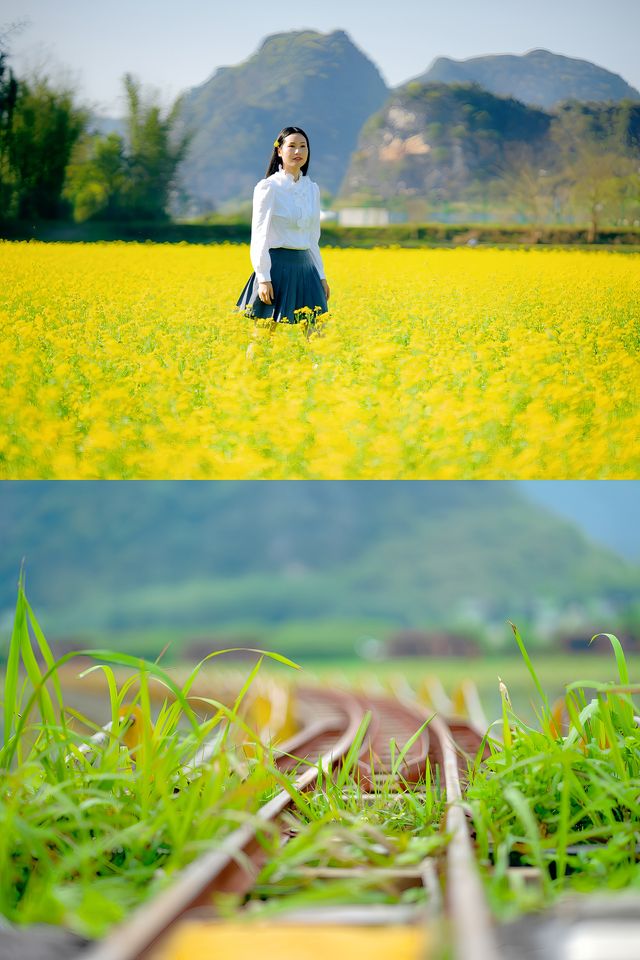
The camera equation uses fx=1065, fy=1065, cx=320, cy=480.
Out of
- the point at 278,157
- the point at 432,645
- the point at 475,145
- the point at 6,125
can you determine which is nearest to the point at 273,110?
the point at 278,157

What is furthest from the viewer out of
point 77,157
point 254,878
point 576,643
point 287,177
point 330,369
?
point 576,643

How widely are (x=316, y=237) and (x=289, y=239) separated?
0.17 m

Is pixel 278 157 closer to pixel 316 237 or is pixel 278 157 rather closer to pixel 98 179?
pixel 316 237

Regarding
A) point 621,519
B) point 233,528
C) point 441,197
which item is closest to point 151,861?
point 441,197

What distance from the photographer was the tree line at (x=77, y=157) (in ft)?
18.9

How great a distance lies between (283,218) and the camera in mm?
5309

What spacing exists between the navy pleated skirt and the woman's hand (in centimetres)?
8

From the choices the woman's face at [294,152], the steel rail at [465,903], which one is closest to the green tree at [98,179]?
the woman's face at [294,152]

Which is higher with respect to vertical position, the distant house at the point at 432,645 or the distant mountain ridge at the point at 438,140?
the distant mountain ridge at the point at 438,140

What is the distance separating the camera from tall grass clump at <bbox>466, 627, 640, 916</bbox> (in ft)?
5.39

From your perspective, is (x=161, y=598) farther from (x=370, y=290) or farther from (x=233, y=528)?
(x=370, y=290)

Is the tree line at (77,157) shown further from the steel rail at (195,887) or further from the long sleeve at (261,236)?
the steel rail at (195,887)

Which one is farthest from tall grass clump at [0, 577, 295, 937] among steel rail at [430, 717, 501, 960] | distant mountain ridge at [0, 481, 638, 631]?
distant mountain ridge at [0, 481, 638, 631]

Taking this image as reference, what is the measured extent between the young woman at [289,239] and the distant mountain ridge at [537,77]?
109 centimetres
